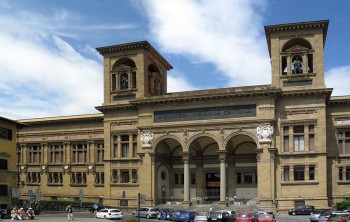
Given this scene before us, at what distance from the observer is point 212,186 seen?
69938 millimetres

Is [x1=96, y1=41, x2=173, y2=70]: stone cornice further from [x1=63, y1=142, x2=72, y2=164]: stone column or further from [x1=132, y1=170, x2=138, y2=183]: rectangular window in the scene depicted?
[x1=132, y1=170, x2=138, y2=183]: rectangular window

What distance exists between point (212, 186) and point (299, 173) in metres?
14.0

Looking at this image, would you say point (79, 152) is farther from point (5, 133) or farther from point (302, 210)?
point (302, 210)

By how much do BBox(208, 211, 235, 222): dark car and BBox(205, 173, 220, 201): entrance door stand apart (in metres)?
19.5

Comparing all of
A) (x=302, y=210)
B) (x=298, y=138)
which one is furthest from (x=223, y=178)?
(x=302, y=210)

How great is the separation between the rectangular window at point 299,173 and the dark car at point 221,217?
45.1 feet

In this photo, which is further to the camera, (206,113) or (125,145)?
(125,145)

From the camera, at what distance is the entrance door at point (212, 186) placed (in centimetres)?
6938

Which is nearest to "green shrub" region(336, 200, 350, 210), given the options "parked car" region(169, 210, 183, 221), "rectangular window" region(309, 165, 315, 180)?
"rectangular window" region(309, 165, 315, 180)

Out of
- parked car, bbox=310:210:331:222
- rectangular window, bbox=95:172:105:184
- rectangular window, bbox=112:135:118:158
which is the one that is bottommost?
parked car, bbox=310:210:331:222

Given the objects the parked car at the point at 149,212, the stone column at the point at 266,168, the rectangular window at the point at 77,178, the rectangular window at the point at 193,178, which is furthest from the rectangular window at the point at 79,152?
the stone column at the point at 266,168

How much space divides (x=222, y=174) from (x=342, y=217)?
23.9m

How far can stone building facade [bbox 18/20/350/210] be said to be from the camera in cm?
6012

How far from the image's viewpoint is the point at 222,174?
6278cm
